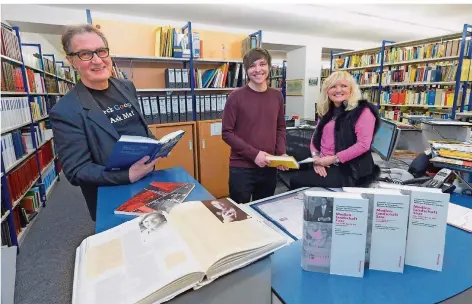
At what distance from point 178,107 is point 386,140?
2303 millimetres

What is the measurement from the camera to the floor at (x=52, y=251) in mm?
1942

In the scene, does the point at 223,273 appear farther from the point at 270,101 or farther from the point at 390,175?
the point at 390,175

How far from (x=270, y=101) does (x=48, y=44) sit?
9496mm

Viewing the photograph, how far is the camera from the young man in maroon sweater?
1.71 meters

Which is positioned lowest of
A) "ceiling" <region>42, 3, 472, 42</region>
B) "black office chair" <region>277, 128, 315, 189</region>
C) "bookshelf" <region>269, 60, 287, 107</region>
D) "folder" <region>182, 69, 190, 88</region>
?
"black office chair" <region>277, 128, 315, 189</region>

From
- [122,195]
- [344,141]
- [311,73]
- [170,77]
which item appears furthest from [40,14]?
[311,73]

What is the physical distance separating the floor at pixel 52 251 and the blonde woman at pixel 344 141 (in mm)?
1306

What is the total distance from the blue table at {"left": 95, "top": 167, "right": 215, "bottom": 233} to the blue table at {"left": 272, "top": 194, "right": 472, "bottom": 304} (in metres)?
0.34

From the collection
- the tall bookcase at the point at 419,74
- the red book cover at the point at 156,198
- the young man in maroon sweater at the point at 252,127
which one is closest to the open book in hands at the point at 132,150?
the red book cover at the point at 156,198

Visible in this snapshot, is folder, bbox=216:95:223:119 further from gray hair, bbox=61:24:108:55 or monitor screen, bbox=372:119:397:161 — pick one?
gray hair, bbox=61:24:108:55

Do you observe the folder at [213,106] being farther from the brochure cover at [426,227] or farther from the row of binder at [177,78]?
the brochure cover at [426,227]

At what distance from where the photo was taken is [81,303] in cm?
47

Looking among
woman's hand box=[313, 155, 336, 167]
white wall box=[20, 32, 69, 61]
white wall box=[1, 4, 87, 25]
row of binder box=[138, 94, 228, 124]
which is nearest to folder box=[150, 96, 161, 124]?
row of binder box=[138, 94, 228, 124]

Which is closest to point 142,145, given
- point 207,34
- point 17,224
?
point 17,224
